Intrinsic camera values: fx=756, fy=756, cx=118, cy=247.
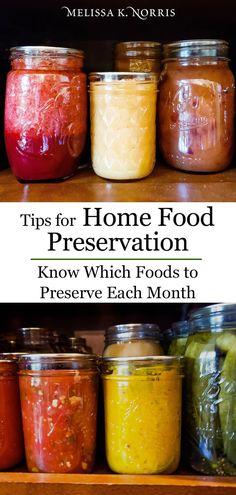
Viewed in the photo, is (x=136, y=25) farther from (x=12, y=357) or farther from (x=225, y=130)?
(x=12, y=357)

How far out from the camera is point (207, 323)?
3.77 feet

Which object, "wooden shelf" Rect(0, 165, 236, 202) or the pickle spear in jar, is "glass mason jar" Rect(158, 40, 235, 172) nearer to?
"wooden shelf" Rect(0, 165, 236, 202)

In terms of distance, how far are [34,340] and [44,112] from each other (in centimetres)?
42

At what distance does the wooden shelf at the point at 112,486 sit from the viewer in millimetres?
1067

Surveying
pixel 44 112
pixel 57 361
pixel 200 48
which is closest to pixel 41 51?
pixel 44 112

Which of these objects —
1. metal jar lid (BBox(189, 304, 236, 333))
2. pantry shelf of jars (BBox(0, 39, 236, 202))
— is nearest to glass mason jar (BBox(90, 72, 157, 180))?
pantry shelf of jars (BBox(0, 39, 236, 202))

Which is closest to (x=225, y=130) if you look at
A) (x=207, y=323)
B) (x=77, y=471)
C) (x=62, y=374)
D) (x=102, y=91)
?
(x=102, y=91)

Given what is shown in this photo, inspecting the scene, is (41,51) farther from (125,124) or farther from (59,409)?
(59,409)

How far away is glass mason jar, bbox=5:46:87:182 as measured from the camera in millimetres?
1089

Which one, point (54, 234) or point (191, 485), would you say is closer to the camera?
point (191, 485)

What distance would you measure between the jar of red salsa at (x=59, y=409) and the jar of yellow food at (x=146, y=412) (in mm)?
45

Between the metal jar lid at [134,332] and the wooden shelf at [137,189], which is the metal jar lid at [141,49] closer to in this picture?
the wooden shelf at [137,189]

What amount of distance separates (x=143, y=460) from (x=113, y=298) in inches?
9.9

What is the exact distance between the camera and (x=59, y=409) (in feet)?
3.64
